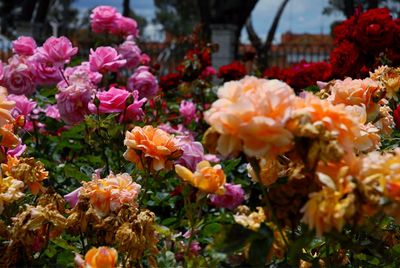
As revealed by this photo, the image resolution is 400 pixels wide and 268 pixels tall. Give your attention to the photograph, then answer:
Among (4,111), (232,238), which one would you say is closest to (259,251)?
(232,238)

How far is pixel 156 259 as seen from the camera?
1282mm

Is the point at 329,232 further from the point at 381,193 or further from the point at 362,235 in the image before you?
the point at 362,235

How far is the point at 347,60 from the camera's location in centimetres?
277

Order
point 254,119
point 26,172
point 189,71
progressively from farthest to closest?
point 189,71 → point 26,172 → point 254,119

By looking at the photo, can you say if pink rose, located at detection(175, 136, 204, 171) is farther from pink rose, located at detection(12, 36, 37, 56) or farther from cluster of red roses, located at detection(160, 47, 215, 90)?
cluster of red roses, located at detection(160, 47, 215, 90)

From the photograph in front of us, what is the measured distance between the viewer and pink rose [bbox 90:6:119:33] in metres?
3.48

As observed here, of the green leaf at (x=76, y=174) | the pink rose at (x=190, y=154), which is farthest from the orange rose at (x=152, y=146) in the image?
the green leaf at (x=76, y=174)

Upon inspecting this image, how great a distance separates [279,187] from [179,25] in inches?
1385

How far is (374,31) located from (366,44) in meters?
0.07

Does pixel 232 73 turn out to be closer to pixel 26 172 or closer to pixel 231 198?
pixel 231 198

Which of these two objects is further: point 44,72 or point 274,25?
point 274,25

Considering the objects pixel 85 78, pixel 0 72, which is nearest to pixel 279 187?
pixel 85 78

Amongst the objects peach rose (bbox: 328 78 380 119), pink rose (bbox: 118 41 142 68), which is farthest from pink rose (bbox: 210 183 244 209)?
peach rose (bbox: 328 78 380 119)

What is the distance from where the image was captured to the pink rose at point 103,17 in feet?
11.4
